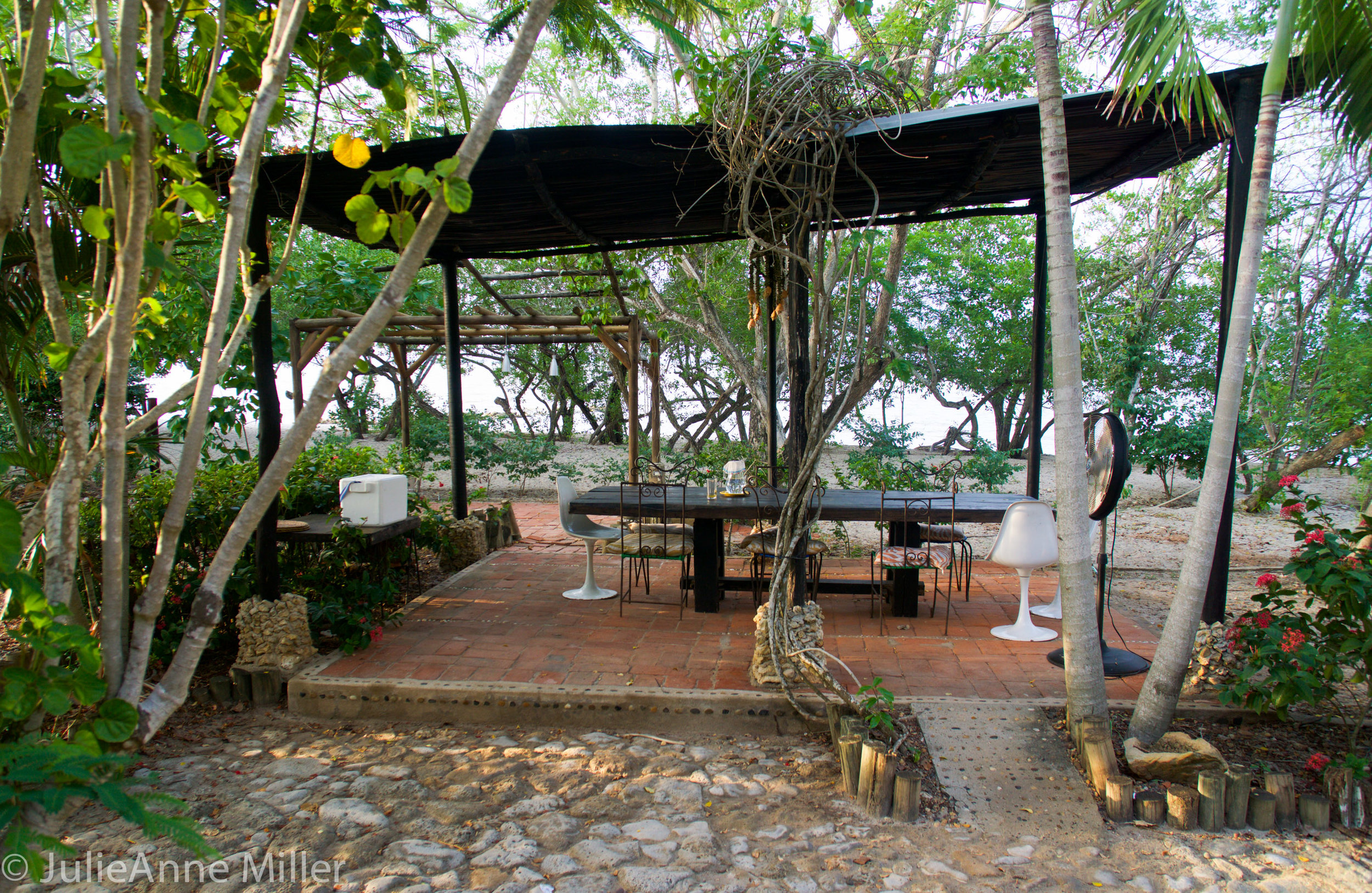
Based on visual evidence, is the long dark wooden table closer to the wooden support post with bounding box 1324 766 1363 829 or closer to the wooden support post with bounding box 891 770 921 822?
the wooden support post with bounding box 891 770 921 822

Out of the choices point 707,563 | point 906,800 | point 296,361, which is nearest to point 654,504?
point 707,563

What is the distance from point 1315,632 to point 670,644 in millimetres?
2613

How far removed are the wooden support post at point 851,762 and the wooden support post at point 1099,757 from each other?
74 cm

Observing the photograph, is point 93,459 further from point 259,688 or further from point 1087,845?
point 1087,845

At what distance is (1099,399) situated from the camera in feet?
33.8

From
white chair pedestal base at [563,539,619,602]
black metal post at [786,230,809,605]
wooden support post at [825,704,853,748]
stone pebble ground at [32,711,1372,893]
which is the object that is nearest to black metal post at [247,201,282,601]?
stone pebble ground at [32,711,1372,893]

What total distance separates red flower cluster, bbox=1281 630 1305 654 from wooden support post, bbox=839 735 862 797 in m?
A: 1.48

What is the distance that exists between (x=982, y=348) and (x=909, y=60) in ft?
20.1

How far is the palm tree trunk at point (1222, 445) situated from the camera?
2.41 meters

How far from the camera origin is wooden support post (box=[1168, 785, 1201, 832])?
232 centimetres

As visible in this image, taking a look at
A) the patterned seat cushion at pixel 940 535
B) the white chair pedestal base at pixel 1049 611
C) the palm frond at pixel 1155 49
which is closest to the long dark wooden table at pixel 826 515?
the patterned seat cushion at pixel 940 535

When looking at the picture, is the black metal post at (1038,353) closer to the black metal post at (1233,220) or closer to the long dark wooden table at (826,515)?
the long dark wooden table at (826,515)

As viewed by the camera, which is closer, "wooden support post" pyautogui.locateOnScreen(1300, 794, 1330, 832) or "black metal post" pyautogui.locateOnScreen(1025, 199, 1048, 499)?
"wooden support post" pyautogui.locateOnScreen(1300, 794, 1330, 832)

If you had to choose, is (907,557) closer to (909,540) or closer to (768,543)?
Result: (909,540)
